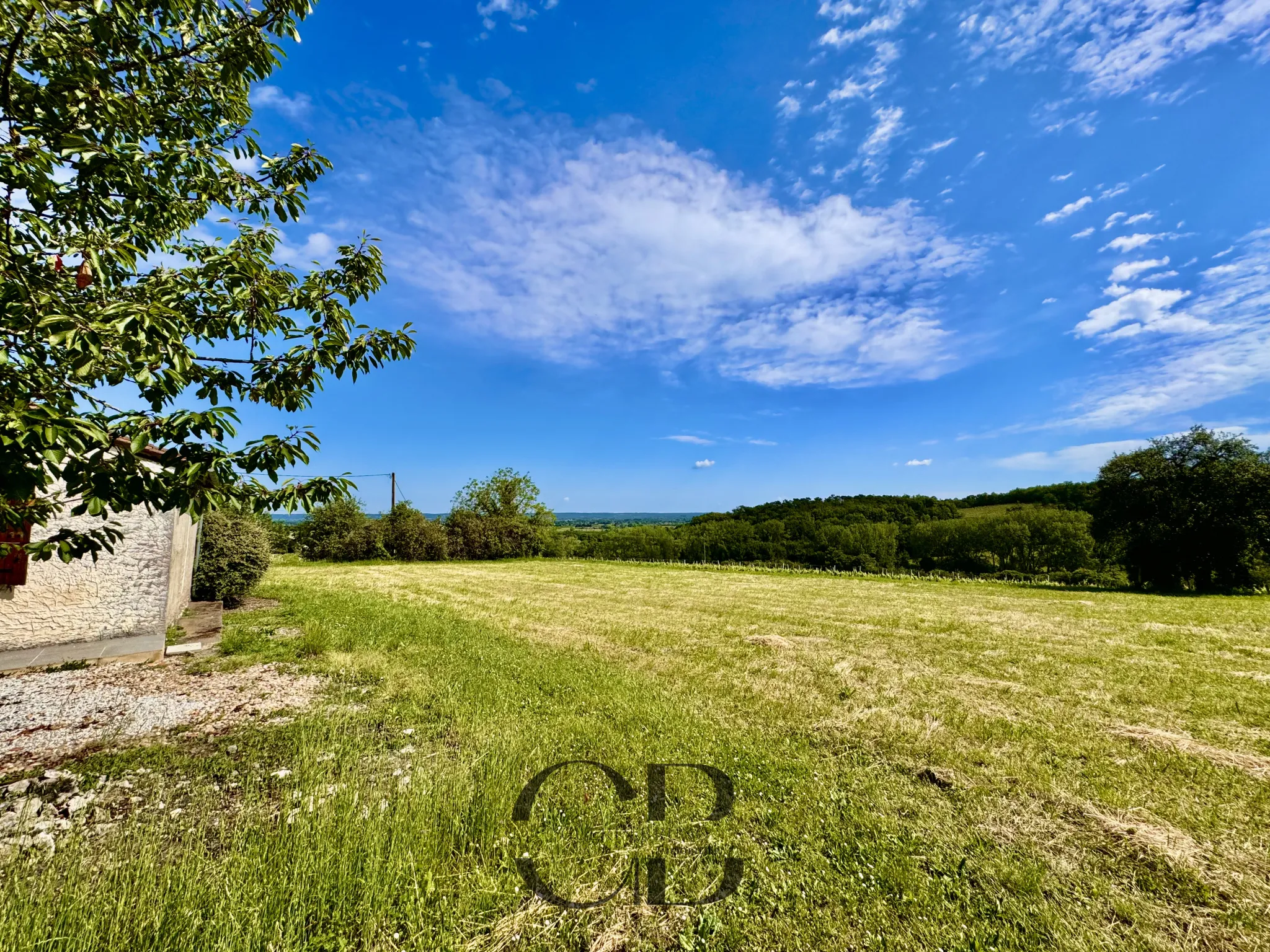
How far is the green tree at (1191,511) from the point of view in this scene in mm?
20672

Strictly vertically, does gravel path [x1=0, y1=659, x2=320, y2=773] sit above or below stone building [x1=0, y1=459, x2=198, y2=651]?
below

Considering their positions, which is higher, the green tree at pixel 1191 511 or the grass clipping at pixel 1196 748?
the green tree at pixel 1191 511

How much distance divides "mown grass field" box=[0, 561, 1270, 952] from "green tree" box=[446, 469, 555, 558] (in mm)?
30040

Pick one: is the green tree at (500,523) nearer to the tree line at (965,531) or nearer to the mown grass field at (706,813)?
the tree line at (965,531)

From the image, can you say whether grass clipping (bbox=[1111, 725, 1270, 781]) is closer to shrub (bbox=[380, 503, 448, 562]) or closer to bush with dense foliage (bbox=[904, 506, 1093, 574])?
shrub (bbox=[380, 503, 448, 562])

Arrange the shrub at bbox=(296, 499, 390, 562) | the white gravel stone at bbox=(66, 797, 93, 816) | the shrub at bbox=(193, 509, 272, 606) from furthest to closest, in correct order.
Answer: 1. the shrub at bbox=(296, 499, 390, 562)
2. the shrub at bbox=(193, 509, 272, 606)
3. the white gravel stone at bbox=(66, 797, 93, 816)

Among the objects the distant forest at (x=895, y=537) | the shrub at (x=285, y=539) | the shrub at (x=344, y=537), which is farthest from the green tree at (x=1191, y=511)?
the shrub at (x=285, y=539)

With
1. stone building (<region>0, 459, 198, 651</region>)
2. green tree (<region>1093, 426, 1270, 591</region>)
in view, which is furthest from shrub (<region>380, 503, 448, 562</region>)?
green tree (<region>1093, 426, 1270, 591</region>)

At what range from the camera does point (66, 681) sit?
571 cm

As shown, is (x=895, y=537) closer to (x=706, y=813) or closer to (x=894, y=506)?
(x=894, y=506)

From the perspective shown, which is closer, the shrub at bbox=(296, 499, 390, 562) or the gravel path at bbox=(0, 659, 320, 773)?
the gravel path at bbox=(0, 659, 320, 773)

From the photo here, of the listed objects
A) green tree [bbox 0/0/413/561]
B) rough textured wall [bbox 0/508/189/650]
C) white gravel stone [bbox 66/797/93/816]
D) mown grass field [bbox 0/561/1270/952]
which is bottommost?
mown grass field [bbox 0/561/1270/952]

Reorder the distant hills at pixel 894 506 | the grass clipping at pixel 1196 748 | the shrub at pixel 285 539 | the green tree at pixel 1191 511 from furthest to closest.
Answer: the distant hills at pixel 894 506
the shrub at pixel 285 539
the green tree at pixel 1191 511
the grass clipping at pixel 1196 748

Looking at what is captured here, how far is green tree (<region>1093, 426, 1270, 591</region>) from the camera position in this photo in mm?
20672
